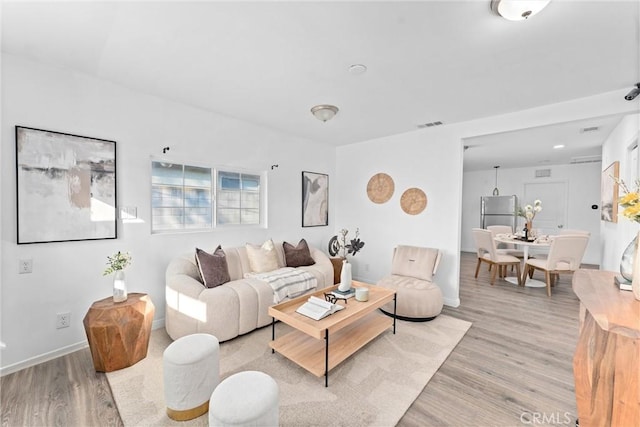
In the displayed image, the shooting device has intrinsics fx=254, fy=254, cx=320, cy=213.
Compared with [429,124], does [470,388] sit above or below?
below

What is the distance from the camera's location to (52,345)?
2.26 metres

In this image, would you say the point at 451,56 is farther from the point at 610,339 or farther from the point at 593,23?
the point at 610,339

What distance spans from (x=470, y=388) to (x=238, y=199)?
10.9 feet

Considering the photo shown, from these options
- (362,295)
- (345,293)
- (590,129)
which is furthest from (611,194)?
(345,293)

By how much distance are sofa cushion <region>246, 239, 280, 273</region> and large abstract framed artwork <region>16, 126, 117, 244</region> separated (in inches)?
57.5

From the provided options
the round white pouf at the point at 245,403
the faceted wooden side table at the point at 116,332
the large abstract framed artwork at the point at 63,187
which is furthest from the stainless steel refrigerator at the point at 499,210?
the large abstract framed artwork at the point at 63,187

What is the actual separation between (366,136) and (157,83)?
9.94ft

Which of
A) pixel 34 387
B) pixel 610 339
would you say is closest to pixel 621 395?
pixel 610 339

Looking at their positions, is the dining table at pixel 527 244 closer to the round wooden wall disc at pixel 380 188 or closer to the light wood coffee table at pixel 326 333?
the round wooden wall disc at pixel 380 188

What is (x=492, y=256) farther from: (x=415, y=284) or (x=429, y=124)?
(x=429, y=124)

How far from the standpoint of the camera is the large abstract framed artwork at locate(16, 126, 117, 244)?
211 cm

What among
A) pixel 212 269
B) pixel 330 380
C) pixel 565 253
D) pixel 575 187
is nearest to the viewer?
pixel 330 380

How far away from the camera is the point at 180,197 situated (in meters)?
3.17

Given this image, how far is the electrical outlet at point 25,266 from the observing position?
A: 2109 millimetres
